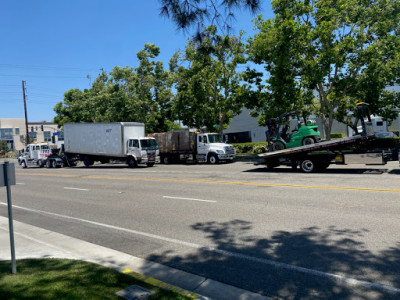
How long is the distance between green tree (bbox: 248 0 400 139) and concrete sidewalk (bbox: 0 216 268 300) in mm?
19878

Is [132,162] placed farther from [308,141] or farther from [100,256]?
[100,256]

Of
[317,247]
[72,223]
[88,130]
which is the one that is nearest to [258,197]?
[317,247]

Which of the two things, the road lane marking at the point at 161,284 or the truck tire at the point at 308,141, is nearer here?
the road lane marking at the point at 161,284

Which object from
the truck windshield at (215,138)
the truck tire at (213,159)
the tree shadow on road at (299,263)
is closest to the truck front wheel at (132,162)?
the truck tire at (213,159)

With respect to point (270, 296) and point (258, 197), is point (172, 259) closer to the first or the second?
point (270, 296)

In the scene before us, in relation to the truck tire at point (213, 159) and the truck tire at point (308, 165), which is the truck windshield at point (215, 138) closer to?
the truck tire at point (213, 159)

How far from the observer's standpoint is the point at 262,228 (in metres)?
7.07

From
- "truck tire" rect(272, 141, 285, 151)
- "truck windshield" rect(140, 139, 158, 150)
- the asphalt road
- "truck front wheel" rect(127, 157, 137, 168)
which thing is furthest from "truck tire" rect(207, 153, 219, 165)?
the asphalt road

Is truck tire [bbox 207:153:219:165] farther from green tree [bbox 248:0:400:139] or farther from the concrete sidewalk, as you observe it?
the concrete sidewalk

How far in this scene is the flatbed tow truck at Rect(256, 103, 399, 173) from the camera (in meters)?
14.5

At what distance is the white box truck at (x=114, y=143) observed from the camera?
26.1 metres

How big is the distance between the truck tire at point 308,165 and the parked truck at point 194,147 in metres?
9.25

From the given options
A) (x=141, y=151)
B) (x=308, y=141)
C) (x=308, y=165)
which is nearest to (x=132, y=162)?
(x=141, y=151)

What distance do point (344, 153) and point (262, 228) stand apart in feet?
31.9
